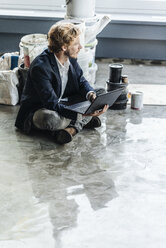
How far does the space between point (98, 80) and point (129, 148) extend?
1.43m

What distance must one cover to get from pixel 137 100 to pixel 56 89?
0.87m

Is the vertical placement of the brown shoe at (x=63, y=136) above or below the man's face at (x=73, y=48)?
below

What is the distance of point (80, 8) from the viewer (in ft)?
12.0

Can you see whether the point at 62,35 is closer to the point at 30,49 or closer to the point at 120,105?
the point at 30,49

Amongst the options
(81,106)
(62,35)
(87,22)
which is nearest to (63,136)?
(81,106)

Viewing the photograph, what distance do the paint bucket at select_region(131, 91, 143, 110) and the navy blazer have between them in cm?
56

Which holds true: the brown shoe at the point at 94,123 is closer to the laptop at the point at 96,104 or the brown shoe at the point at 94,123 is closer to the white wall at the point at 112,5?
the laptop at the point at 96,104

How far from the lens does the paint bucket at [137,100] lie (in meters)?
3.41

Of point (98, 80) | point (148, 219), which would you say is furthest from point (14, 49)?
point (148, 219)

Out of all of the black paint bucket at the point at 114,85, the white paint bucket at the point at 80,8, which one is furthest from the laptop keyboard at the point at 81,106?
the white paint bucket at the point at 80,8

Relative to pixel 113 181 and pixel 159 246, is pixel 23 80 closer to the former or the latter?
pixel 113 181

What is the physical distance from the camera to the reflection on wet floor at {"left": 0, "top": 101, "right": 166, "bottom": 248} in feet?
6.67

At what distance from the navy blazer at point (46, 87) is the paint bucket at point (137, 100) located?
56 centimetres

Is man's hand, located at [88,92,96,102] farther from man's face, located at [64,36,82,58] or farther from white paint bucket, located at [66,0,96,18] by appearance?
white paint bucket, located at [66,0,96,18]
